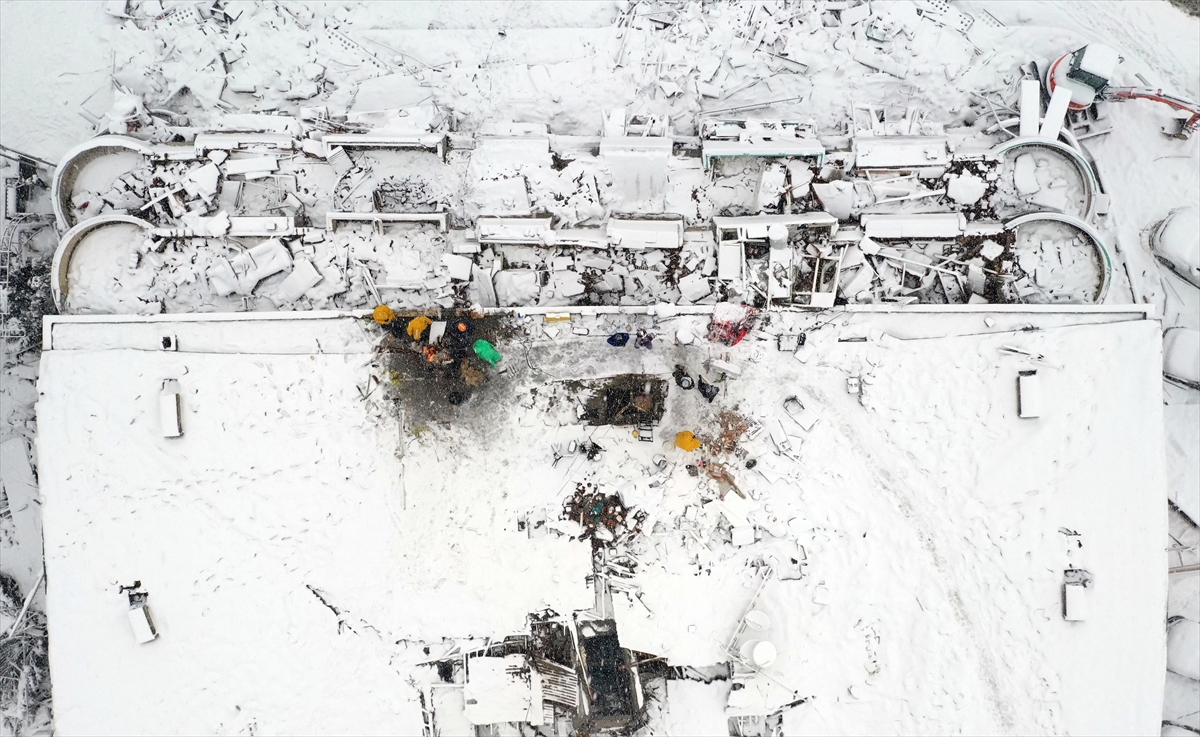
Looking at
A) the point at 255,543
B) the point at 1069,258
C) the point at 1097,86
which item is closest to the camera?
the point at 255,543

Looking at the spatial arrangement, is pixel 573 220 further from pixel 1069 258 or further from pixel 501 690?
pixel 1069 258

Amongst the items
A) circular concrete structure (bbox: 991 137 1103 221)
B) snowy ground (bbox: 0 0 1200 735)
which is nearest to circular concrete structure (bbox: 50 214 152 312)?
snowy ground (bbox: 0 0 1200 735)

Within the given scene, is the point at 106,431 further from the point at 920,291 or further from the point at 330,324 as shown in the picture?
the point at 920,291

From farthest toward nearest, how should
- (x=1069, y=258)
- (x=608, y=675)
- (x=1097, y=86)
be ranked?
(x=1097, y=86)
(x=1069, y=258)
(x=608, y=675)

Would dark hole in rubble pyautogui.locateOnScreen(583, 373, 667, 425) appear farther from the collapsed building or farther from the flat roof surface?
the collapsed building

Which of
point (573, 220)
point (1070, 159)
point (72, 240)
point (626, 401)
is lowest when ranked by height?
point (626, 401)

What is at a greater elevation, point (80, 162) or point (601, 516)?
point (80, 162)

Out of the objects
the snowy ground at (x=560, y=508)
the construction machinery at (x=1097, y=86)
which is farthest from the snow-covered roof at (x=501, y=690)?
the construction machinery at (x=1097, y=86)

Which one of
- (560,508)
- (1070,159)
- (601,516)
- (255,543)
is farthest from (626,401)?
(1070,159)
